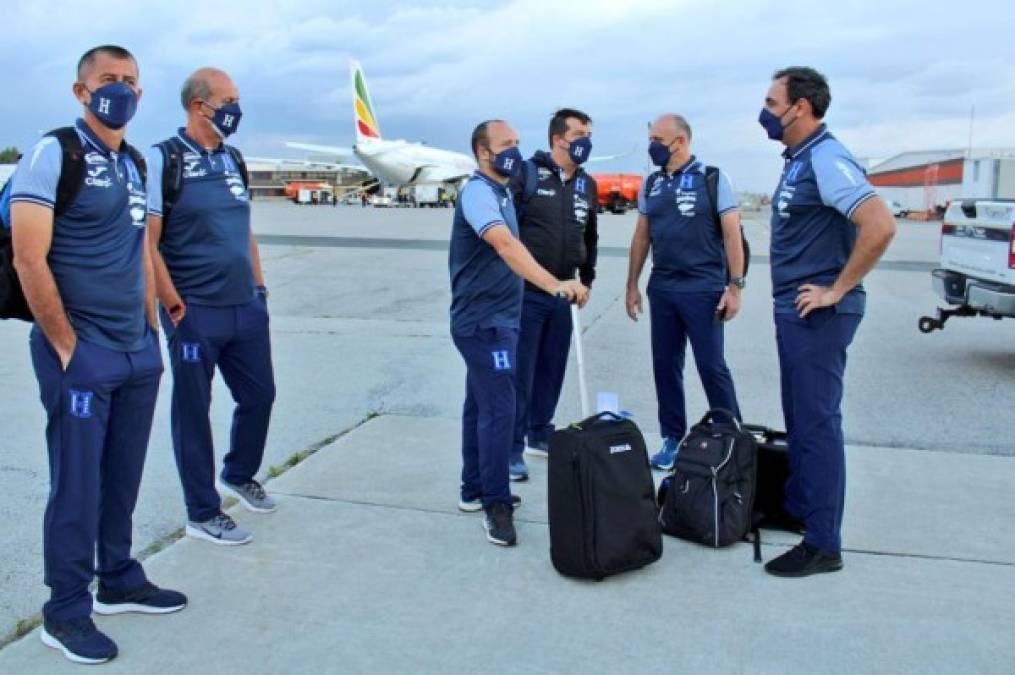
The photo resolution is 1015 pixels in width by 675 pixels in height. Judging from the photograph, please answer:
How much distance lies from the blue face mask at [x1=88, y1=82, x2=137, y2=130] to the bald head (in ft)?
2.91

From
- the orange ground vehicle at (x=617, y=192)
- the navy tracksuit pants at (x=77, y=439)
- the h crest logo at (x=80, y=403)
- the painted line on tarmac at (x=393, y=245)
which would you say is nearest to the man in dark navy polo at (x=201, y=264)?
the navy tracksuit pants at (x=77, y=439)

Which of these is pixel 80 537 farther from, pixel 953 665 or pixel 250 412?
pixel 953 665

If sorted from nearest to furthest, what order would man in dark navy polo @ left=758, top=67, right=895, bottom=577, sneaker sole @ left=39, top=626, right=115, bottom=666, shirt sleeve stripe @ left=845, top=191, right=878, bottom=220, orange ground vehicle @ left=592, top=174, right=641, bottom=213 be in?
sneaker sole @ left=39, top=626, right=115, bottom=666, shirt sleeve stripe @ left=845, top=191, right=878, bottom=220, man in dark navy polo @ left=758, top=67, right=895, bottom=577, orange ground vehicle @ left=592, top=174, right=641, bottom=213

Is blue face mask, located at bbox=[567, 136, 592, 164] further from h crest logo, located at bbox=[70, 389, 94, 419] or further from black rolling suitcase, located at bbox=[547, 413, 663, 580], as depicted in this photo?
h crest logo, located at bbox=[70, 389, 94, 419]

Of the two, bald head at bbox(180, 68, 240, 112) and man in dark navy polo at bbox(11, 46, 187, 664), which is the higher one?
bald head at bbox(180, 68, 240, 112)

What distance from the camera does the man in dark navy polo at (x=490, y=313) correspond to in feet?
14.4

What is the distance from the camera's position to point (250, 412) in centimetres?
467

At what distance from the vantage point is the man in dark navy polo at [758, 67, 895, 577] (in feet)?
13.1

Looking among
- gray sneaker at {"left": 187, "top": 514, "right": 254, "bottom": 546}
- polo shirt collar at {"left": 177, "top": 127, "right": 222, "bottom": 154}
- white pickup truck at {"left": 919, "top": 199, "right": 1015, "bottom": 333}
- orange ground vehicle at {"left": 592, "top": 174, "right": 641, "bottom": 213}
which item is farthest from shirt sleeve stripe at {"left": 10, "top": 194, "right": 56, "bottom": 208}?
orange ground vehicle at {"left": 592, "top": 174, "right": 641, "bottom": 213}

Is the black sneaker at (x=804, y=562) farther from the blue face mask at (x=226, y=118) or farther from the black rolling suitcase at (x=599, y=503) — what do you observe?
the blue face mask at (x=226, y=118)

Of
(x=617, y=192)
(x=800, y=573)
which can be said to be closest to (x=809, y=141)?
(x=800, y=573)

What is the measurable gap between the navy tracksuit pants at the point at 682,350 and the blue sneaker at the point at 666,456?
0.04 m

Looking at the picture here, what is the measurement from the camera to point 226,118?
4.24 metres

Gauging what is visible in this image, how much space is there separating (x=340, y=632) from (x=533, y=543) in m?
1.21
